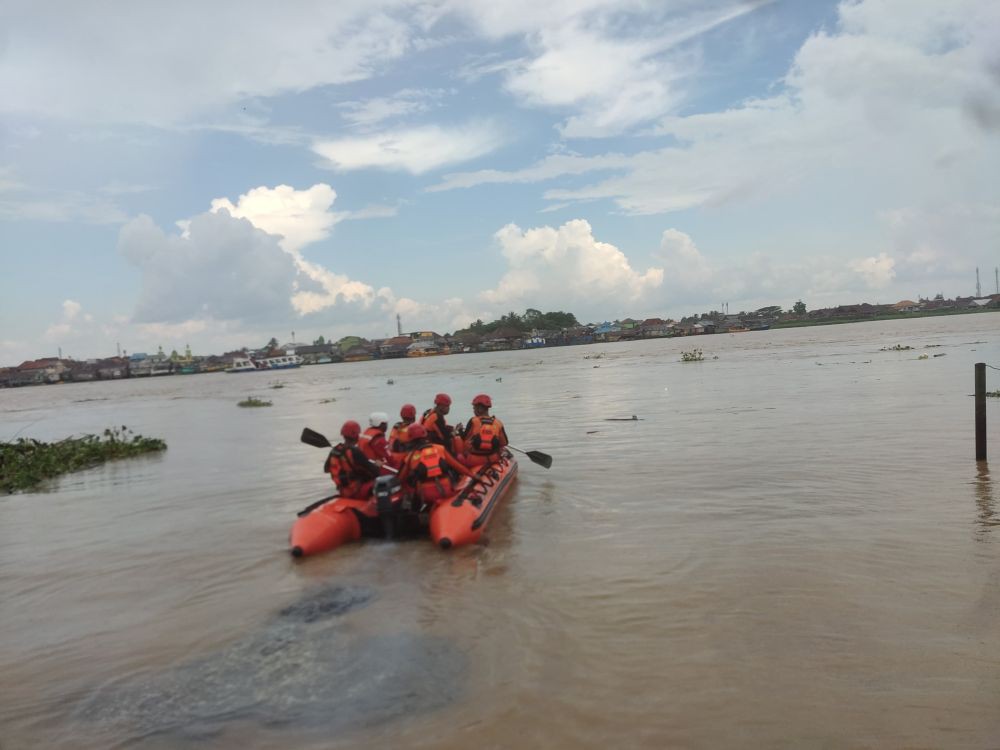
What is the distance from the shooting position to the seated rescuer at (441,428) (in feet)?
36.6

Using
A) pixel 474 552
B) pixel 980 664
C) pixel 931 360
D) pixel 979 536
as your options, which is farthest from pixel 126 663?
pixel 931 360

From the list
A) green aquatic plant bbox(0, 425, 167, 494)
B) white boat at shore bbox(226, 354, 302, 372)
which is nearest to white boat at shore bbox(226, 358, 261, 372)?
white boat at shore bbox(226, 354, 302, 372)

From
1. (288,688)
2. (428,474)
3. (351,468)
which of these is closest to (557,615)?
(288,688)

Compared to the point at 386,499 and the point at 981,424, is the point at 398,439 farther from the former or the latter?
the point at 981,424

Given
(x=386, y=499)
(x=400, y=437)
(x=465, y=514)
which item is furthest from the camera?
(x=400, y=437)

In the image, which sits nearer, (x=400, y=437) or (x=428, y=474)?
(x=428, y=474)

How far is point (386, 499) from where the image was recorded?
9.27 m

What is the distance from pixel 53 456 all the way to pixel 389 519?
13.2 meters

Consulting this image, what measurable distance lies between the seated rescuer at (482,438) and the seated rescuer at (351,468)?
6.57ft

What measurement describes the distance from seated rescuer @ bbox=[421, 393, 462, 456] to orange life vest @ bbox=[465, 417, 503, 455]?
0.25 meters

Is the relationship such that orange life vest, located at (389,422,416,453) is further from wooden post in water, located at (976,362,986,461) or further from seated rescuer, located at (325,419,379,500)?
wooden post in water, located at (976,362,986,461)

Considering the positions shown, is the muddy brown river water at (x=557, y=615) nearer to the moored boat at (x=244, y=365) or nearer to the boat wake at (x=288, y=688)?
the boat wake at (x=288, y=688)

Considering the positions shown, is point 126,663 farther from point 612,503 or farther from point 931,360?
point 931,360

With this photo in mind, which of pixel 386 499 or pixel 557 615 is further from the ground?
pixel 386 499
